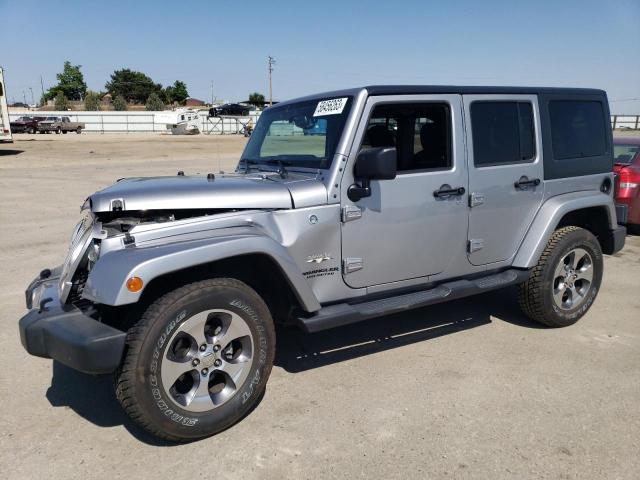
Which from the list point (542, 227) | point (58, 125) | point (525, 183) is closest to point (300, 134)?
point (525, 183)

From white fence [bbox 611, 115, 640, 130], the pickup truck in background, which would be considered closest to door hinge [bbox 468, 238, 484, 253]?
white fence [bbox 611, 115, 640, 130]

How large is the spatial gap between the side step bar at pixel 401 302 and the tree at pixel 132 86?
374ft

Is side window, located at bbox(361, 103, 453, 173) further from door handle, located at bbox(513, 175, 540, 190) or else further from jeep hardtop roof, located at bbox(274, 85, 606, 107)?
door handle, located at bbox(513, 175, 540, 190)

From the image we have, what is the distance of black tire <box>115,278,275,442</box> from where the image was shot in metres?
2.70

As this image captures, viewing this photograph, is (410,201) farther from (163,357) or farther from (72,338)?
(72,338)

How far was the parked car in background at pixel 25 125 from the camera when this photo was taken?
48.2 m

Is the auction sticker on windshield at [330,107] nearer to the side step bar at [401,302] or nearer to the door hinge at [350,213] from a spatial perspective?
the door hinge at [350,213]

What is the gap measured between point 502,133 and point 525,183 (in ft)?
1.46

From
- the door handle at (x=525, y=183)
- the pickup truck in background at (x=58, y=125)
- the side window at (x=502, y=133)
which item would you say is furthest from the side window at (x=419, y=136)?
the pickup truck in background at (x=58, y=125)

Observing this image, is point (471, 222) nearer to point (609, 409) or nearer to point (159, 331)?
point (609, 409)

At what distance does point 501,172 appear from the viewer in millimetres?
4145

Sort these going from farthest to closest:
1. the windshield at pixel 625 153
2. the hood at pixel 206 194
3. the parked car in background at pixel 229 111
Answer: the parked car in background at pixel 229 111 → the windshield at pixel 625 153 → the hood at pixel 206 194

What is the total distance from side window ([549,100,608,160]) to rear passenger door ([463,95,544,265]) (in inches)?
10.3

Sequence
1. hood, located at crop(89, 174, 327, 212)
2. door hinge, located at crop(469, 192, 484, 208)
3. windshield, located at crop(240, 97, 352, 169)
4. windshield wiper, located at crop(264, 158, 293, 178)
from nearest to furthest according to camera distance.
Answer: hood, located at crop(89, 174, 327, 212), windshield, located at crop(240, 97, 352, 169), windshield wiper, located at crop(264, 158, 293, 178), door hinge, located at crop(469, 192, 484, 208)
